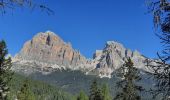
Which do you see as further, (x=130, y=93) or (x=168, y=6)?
(x=130, y=93)

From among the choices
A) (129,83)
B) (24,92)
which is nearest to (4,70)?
(129,83)

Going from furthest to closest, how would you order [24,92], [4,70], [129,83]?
1. [24,92]
2. [4,70]
3. [129,83]

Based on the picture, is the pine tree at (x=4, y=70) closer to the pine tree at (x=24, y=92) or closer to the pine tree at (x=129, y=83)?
the pine tree at (x=129, y=83)

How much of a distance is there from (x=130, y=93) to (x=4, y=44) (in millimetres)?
13605

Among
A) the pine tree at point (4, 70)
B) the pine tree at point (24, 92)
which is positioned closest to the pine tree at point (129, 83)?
the pine tree at point (4, 70)

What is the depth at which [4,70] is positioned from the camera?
4431 centimetres

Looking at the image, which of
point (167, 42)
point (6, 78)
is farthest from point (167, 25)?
point (6, 78)

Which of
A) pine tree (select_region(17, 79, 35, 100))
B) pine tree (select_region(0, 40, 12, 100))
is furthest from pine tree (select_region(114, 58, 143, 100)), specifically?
pine tree (select_region(17, 79, 35, 100))

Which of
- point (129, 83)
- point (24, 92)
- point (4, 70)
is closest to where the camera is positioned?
point (129, 83)

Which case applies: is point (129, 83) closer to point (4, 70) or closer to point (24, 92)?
point (4, 70)

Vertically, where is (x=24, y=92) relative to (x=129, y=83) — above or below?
above

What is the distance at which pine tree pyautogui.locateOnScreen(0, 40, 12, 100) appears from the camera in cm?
4331

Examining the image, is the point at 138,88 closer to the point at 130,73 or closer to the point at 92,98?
the point at 130,73

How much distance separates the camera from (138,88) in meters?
38.5
